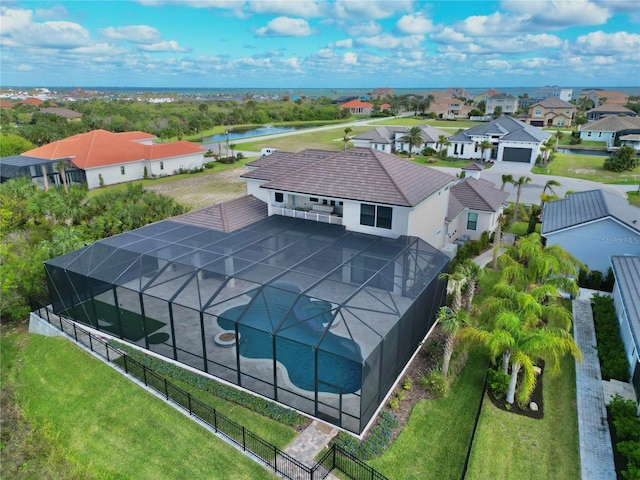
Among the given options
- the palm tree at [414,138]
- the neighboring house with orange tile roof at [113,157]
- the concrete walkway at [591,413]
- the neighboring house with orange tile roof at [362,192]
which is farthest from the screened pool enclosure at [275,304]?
the palm tree at [414,138]

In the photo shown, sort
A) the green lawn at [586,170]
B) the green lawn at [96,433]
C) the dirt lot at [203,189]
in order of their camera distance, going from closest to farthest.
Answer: the green lawn at [96,433]
the dirt lot at [203,189]
the green lawn at [586,170]

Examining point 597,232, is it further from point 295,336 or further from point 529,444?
point 295,336

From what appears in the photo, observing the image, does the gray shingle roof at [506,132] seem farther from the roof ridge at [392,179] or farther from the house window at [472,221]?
the roof ridge at [392,179]

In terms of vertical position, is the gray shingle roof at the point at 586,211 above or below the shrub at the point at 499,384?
above

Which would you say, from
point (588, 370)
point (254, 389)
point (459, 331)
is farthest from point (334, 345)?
point (588, 370)

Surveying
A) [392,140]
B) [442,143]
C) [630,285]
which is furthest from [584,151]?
[630,285]

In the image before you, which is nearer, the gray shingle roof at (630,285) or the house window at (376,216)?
the gray shingle roof at (630,285)
